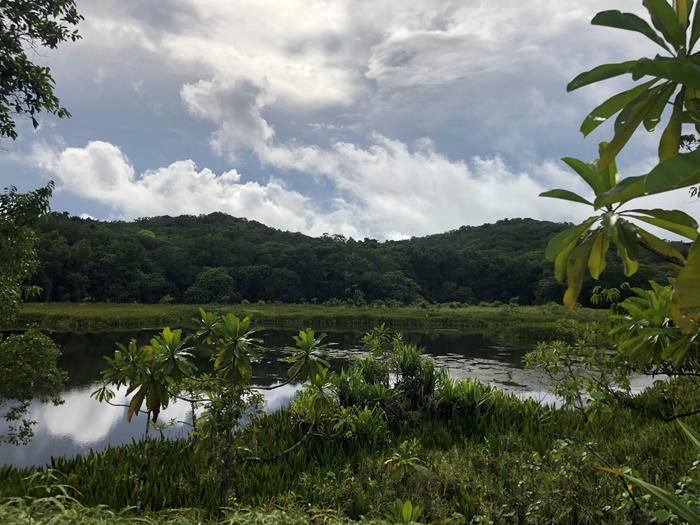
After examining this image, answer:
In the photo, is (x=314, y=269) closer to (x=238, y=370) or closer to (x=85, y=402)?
(x=85, y=402)

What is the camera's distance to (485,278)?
2488 inches

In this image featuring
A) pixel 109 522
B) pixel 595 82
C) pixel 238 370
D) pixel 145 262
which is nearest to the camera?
pixel 595 82

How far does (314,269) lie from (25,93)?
173 ft

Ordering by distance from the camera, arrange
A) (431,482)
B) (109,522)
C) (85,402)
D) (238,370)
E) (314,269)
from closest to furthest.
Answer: (109,522)
(238,370)
(431,482)
(85,402)
(314,269)

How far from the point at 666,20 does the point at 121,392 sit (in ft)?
41.9

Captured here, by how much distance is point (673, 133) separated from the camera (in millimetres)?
1455

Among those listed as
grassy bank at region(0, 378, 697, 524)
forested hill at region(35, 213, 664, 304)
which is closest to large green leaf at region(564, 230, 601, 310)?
grassy bank at region(0, 378, 697, 524)

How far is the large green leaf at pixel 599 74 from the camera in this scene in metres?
1.30

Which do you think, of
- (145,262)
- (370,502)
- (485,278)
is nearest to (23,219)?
(370,502)

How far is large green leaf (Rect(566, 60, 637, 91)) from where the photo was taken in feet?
4.27

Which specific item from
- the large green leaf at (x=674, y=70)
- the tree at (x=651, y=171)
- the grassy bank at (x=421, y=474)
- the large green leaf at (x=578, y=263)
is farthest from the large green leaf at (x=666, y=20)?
the grassy bank at (x=421, y=474)

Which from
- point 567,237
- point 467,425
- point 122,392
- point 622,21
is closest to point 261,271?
point 122,392

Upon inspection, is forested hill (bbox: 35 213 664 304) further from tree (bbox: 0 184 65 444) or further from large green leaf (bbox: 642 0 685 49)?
large green leaf (bbox: 642 0 685 49)

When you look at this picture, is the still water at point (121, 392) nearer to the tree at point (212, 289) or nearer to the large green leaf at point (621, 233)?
the large green leaf at point (621, 233)
